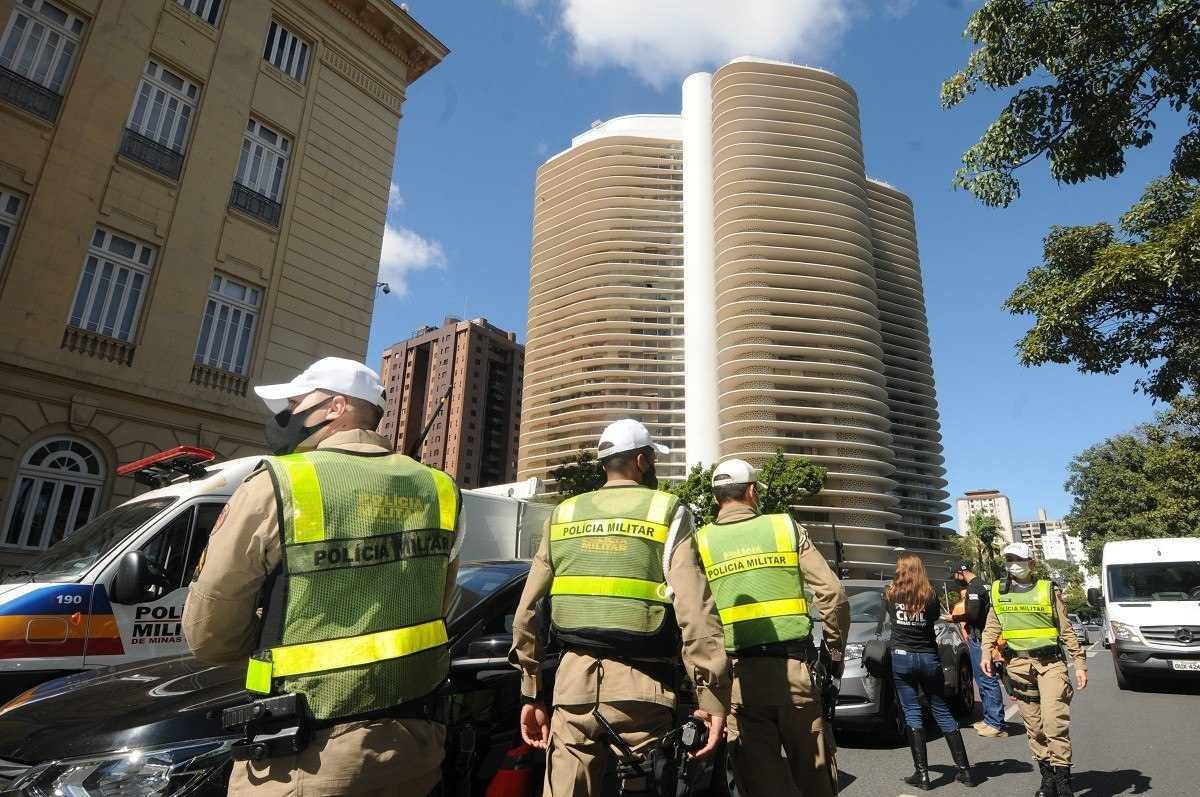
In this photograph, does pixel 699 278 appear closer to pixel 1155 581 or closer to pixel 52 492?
pixel 1155 581

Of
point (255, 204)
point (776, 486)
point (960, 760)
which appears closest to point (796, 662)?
point (960, 760)

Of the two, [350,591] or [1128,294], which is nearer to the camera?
[350,591]

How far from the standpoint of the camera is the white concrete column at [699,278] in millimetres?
77875

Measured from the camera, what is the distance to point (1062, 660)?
5.03 meters

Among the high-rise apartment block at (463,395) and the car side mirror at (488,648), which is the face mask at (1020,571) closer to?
the car side mirror at (488,648)

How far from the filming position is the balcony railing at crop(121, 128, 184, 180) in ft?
40.4

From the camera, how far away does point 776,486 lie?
4531 cm

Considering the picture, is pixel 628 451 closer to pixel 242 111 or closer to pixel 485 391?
pixel 242 111

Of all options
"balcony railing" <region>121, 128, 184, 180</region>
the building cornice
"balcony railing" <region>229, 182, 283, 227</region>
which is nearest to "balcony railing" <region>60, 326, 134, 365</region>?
"balcony railing" <region>121, 128, 184, 180</region>

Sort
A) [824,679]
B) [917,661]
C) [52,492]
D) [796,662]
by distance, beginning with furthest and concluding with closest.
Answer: [52,492] → [917,661] → [824,679] → [796,662]

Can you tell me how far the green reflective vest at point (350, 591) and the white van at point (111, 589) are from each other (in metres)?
2.51

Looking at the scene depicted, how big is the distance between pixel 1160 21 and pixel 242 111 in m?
15.7

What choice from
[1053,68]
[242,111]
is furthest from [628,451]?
[242,111]

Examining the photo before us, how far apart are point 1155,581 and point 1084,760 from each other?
7.26 m
